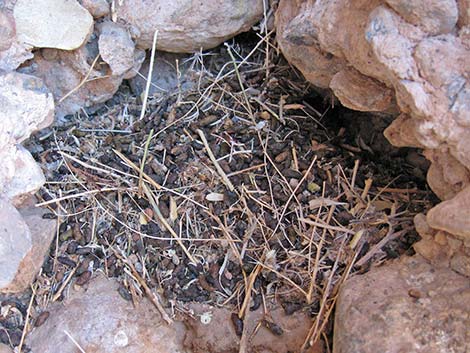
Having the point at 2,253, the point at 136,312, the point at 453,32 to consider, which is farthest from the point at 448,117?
the point at 2,253

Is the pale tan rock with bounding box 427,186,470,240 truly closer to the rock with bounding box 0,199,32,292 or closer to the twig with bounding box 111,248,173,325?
the twig with bounding box 111,248,173,325

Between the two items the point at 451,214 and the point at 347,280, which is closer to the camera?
the point at 451,214

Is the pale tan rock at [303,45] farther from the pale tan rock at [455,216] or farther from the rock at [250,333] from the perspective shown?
the rock at [250,333]

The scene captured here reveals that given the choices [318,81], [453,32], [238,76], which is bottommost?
[238,76]

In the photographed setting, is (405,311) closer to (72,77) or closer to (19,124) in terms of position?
(19,124)

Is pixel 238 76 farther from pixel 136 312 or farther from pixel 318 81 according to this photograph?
pixel 136 312

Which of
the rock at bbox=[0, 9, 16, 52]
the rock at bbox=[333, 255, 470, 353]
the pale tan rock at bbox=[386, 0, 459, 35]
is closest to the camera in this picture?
the pale tan rock at bbox=[386, 0, 459, 35]

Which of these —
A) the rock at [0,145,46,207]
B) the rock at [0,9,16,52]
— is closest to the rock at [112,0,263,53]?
the rock at [0,9,16,52]
